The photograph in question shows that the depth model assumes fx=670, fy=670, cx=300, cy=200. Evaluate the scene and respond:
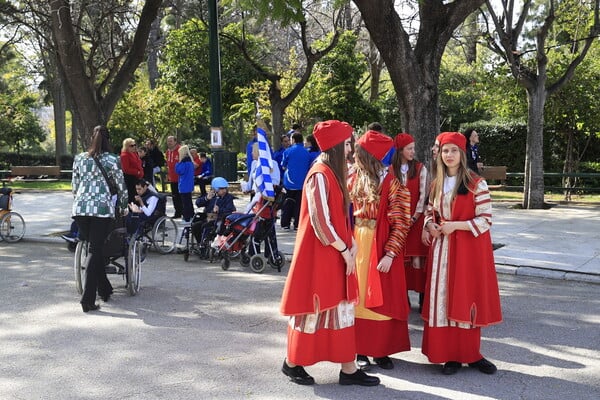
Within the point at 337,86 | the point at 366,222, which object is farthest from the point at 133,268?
the point at 337,86

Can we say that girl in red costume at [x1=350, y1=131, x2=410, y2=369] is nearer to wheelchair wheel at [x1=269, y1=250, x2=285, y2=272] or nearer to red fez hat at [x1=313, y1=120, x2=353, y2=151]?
red fez hat at [x1=313, y1=120, x2=353, y2=151]

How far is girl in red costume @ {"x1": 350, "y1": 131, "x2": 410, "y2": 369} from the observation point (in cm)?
519

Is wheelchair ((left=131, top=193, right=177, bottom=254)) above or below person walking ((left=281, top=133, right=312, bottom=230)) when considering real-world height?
below

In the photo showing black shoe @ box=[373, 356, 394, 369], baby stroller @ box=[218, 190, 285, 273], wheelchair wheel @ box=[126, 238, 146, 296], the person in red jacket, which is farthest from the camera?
the person in red jacket

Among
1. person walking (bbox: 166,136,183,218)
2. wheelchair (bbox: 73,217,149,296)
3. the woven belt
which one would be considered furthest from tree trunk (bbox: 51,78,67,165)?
the woven belt

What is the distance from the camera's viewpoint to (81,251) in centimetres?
776

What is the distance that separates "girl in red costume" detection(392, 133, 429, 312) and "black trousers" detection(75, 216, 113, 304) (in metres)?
3.28

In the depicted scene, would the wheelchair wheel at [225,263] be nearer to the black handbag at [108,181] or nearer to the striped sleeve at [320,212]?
the black handbag at [108,181]

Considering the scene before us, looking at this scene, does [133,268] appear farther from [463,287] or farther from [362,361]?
[463,287]

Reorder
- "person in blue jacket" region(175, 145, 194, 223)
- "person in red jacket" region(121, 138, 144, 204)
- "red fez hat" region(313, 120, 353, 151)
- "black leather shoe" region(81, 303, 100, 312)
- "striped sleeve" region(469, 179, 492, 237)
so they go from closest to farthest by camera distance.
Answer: "red fez hat" region(313, 120, 353, 151), "striped sleeve" region(469, 179, 492, 237), "black leather shoe" region(81, 303, 100, 312), "person in red jacket" region(121, 138, 144, 204), "person in blue jacket" region(175, 145, 194, 223)

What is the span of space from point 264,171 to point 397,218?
14.7ft

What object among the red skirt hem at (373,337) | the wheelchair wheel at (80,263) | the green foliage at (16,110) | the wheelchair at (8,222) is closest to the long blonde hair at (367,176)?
the red skirt hem at (373,337)

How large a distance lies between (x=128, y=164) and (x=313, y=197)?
359 inches

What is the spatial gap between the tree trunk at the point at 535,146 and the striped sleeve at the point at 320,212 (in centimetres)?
1222
